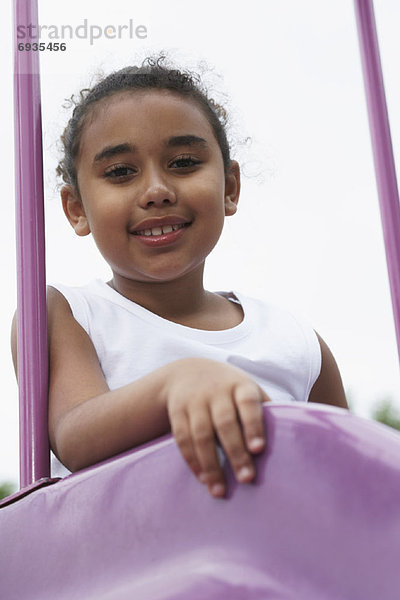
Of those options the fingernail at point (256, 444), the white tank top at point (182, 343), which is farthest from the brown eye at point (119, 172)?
the fingernail at point (256, 444)

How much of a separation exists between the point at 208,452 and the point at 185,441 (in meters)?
0.02

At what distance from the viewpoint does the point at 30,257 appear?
0.68m

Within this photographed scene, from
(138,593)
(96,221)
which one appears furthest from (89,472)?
(96,221)

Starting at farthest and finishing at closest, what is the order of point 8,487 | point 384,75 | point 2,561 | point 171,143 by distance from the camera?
1. point 8,487
2. point 384,75
3. point 171,143
4. point 2,561

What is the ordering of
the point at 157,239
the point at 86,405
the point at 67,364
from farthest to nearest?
the point at 157,239, the point at 67,364, the point at 86,405

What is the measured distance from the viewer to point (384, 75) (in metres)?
0.97

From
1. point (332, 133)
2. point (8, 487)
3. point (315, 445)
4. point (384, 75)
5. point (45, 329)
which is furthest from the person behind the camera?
point (8, 487)

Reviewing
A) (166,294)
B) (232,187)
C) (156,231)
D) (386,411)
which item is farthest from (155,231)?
(386,411)

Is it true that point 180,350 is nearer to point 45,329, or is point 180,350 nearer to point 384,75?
point 45,329

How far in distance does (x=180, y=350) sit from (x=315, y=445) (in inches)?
16.1

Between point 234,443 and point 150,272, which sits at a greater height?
point 150,272

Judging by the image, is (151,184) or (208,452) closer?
(208,452)

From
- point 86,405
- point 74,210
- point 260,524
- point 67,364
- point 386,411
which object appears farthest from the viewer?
point 386,411

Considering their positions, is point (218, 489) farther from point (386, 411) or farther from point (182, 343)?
point (386, 411)
